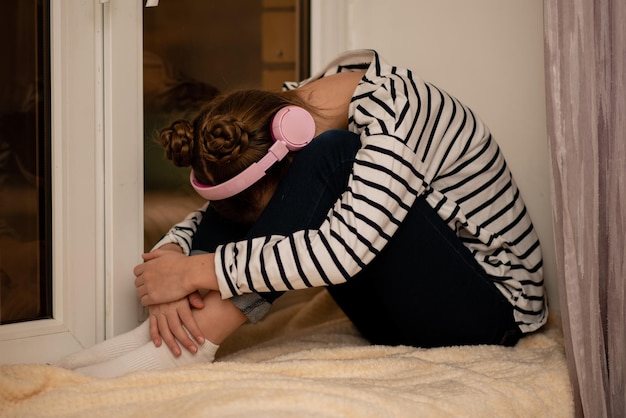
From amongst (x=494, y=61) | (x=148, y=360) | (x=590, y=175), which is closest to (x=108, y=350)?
(x=148, y=360)

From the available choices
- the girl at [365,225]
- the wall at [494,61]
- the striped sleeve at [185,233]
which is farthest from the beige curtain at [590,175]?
the striped sleeve at [185,233]

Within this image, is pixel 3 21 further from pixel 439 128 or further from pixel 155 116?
pixel 439 128

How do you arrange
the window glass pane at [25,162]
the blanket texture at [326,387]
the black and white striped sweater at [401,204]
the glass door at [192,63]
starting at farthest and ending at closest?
the glass door at [192,63] → the window glass pane at [25,162] → the black and white striped sweater at [401,204] → the blanket texture at [326,387]

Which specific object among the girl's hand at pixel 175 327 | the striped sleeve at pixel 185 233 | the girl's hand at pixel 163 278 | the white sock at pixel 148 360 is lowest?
the white sock at pixel 148 360

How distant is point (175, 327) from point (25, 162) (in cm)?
37

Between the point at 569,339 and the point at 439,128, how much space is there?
36 cm

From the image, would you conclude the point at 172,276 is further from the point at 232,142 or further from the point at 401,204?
the point at 401,204

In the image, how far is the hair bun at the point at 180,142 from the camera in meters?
1.06

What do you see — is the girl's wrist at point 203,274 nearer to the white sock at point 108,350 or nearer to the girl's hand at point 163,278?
the girl's hand at point 163,278

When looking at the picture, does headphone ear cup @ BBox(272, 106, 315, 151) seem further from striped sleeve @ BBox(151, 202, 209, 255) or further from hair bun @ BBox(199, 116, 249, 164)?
striped sleeve @ BBox(151, 202, 209, 255)

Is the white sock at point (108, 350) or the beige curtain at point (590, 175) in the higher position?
the beige curtain at point (590, 175)

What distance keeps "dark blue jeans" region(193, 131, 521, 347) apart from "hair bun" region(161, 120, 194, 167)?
15 centimetres

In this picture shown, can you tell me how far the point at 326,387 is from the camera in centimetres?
84

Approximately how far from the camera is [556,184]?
0.91 metres
